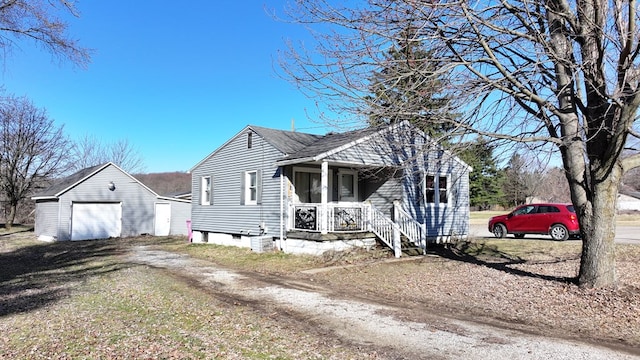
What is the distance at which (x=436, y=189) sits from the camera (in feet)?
54.2

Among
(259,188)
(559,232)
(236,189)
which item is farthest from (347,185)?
(559,232)

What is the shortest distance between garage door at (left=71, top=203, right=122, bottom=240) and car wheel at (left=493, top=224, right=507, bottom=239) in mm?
21152

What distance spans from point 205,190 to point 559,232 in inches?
600

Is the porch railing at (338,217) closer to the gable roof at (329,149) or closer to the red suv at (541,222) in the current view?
the gable roof at (329,149)

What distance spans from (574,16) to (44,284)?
12191mm

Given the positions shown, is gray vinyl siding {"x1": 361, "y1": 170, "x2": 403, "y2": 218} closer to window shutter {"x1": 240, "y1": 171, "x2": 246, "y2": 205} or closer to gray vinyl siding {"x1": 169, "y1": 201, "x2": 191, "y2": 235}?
window shutter {"x1": 240, "y1": 171, "x2": 246, "y2": 205}

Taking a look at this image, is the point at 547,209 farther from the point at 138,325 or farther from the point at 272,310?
the point at 138,325

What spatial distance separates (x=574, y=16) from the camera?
7387 millimetres

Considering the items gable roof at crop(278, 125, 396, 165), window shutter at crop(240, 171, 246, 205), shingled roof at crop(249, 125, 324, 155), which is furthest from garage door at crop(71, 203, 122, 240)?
gable roof at crop(278, 125, 396, 165)

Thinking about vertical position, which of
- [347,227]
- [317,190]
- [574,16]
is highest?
[574,16]

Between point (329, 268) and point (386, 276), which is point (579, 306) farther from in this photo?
point (329, 268)

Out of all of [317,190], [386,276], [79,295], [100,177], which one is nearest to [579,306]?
[386,276]

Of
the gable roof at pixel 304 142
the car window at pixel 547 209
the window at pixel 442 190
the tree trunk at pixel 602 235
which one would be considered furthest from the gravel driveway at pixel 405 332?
the car window at pixel 547 209

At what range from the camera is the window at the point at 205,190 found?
63.8ft
